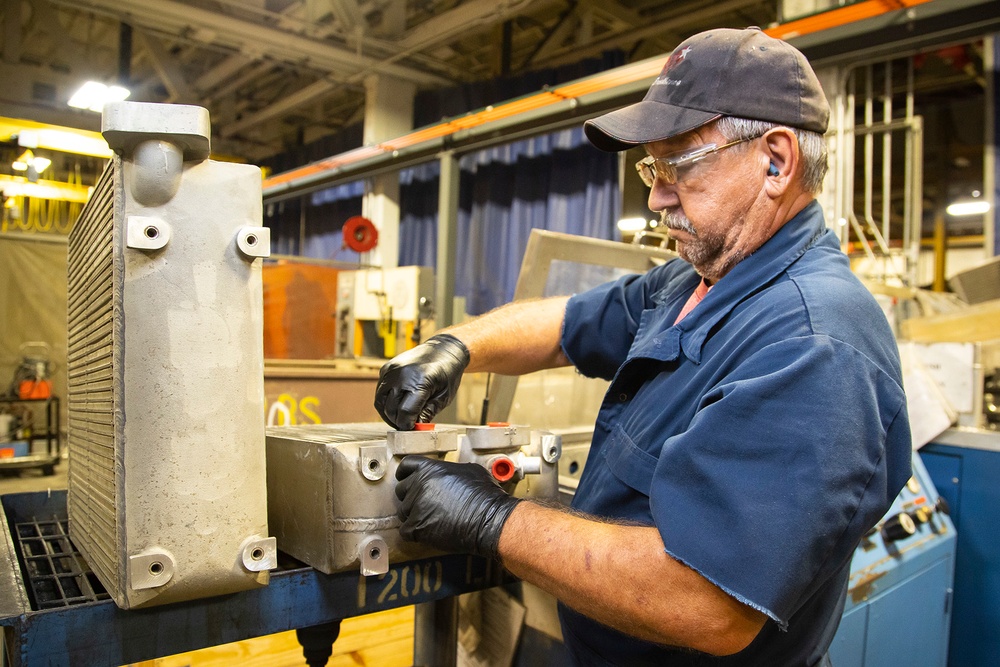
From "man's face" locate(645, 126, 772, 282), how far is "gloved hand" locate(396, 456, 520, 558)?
45 centimetres

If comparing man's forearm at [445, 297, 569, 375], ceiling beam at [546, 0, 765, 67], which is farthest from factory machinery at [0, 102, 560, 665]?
ceiling beam at [546, 0, 765, 67]

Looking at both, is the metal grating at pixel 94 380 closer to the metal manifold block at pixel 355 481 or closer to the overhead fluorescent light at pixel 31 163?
the metal manifold block at pixel 355 481

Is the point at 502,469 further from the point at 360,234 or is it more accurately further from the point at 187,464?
the point at 360,234

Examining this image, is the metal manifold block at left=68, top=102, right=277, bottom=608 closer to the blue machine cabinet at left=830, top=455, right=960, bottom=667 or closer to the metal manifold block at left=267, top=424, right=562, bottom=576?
the metal manifold block at left=267, top=424, right=562, bottom=576

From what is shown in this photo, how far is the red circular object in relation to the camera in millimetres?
4695

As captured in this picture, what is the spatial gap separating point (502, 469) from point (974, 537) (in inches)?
75.7

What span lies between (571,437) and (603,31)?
13.1 feet

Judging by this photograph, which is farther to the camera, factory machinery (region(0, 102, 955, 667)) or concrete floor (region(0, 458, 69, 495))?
concrete floor (region(0, 458, 69, 495))

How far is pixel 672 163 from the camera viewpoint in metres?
0.99

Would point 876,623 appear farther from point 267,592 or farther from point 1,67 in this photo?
point 1,67

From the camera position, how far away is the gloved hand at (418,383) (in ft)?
3.19

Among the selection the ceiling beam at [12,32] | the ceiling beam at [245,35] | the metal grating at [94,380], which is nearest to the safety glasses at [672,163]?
the metal grating at [94,380]

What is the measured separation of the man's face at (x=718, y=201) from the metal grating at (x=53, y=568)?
85 cm

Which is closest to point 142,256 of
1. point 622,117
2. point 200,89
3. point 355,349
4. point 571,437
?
point 622,117
